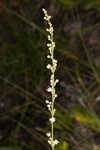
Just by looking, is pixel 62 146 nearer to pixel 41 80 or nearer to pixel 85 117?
pixel 85 117

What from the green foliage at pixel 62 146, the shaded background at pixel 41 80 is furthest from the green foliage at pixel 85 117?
the green foliage at pixel 62 146

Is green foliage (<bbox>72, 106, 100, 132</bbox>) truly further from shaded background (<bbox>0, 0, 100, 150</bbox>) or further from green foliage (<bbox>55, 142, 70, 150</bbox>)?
green foliage (<bbox>55, 142, 70, 150</bbox>)

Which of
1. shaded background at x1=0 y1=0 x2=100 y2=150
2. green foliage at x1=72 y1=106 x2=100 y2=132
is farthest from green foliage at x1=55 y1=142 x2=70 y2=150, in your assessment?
green foliage at x1=72 y1=106 x2=100 y2=132

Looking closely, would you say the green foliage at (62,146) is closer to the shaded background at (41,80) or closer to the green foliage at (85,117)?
the shaded background at (41,80)

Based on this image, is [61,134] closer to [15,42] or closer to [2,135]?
[2,135]

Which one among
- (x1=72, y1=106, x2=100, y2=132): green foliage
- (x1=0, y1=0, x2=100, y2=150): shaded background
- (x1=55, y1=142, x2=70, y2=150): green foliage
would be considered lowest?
(x1=55, y1=142, x2=70, y2=150): green foliage

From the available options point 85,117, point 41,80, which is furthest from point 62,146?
point 41,80

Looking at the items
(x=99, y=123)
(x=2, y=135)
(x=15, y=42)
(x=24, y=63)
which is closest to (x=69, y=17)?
(x=15, y=42)

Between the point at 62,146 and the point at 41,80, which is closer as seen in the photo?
the point at 62,146
